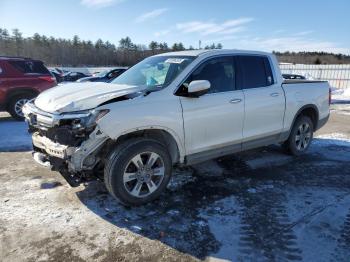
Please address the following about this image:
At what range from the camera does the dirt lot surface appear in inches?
123

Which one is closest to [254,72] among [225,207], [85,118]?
[225,207]

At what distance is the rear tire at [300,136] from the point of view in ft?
19.9

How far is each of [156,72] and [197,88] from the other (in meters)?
0.88

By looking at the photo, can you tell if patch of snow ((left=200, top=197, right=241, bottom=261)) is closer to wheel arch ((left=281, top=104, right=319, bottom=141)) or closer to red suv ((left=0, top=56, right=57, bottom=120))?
wheel arch ((left=281, top=104, right=319, bottom=141))

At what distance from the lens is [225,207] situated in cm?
401

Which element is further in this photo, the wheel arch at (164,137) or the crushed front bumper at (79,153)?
the wheel arch at (164,137)

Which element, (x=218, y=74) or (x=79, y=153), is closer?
(x=79, y=153)

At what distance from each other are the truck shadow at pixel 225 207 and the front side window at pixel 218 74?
52.8 inches

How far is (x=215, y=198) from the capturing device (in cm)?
426

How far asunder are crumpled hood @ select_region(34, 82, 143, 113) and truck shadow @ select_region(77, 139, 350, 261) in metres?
1.21

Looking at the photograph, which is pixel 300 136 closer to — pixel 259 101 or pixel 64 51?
pixel 259 101

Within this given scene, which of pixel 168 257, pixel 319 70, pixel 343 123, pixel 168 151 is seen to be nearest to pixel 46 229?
pixel 168 257

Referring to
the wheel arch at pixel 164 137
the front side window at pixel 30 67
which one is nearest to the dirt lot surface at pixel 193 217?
the wheel arch at pixel 164 137

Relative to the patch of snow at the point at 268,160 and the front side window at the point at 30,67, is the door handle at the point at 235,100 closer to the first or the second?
the patch of snow at the point at 268,160
